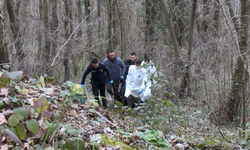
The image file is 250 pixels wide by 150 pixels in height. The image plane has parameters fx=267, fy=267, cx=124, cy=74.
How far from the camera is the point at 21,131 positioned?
256 cm

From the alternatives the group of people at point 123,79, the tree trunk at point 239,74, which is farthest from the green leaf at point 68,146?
the tree trunk at point 239,74

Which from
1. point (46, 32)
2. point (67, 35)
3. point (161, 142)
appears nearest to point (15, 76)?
point (161, 142)

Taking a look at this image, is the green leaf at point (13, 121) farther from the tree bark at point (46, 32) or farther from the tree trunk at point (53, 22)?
the tree trunk at point (53, 22)

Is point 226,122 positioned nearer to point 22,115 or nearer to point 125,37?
point 22,115

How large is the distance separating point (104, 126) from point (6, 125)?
1327mm

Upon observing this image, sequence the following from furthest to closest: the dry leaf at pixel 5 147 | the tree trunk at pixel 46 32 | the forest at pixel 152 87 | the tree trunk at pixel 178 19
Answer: the tree trunk at pixel 178 19 → the tree trunk at pixel 46 32 → the forest at pixel 152 87 → the dry leaf at pixel 5 147

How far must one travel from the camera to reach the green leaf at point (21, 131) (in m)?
2.55

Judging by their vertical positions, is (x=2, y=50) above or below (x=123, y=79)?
above

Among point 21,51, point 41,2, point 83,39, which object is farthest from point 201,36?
point 41,2

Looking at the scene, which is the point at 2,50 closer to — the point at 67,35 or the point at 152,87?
the point at 152,87

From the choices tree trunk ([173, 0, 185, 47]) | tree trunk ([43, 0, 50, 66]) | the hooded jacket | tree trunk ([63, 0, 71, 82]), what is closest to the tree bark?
tree trunk ([43, 0, 50, 66])

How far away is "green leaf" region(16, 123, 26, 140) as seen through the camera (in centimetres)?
255

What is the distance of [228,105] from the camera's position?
6.87 metres

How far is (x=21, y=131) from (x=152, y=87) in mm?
2681
